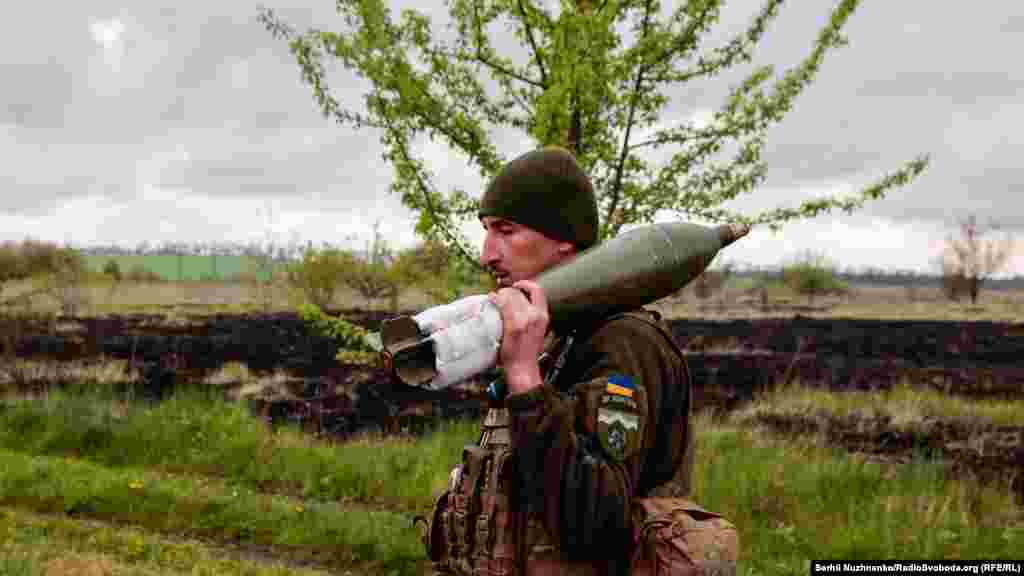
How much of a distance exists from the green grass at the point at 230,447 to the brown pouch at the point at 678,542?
486 centimetres

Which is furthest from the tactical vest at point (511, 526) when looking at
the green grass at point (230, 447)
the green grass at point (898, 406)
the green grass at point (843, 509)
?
the green grass at point (898, 406)

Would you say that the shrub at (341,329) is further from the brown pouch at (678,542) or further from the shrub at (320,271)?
the shrub at (320,271)

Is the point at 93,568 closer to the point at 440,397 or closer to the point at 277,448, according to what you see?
the point at 277,448

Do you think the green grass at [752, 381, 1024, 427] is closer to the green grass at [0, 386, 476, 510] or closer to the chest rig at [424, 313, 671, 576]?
the green grass at [0, 386, 476, 510]

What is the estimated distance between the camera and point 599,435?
79.9 inches

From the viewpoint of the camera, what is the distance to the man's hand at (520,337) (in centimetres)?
200

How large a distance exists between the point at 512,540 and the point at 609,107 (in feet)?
12.6

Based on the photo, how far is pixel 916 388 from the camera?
14.9 m

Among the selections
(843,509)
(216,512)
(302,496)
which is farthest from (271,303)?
(843,509)

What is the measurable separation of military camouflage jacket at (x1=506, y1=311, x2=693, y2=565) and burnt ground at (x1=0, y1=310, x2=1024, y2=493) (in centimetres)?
39

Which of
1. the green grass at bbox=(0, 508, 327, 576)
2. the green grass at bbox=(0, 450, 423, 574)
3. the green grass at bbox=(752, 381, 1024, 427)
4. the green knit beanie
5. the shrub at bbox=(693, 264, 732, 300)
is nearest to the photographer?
the green knit beanie

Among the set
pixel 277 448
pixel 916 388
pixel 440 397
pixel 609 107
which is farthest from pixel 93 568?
pixel 916 388

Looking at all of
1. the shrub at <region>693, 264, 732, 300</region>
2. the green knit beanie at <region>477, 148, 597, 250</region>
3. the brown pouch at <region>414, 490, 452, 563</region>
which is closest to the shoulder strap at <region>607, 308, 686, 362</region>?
the green knit beanie at <region>477, 148, 597, 250</region>

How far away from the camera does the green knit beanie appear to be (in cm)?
235
